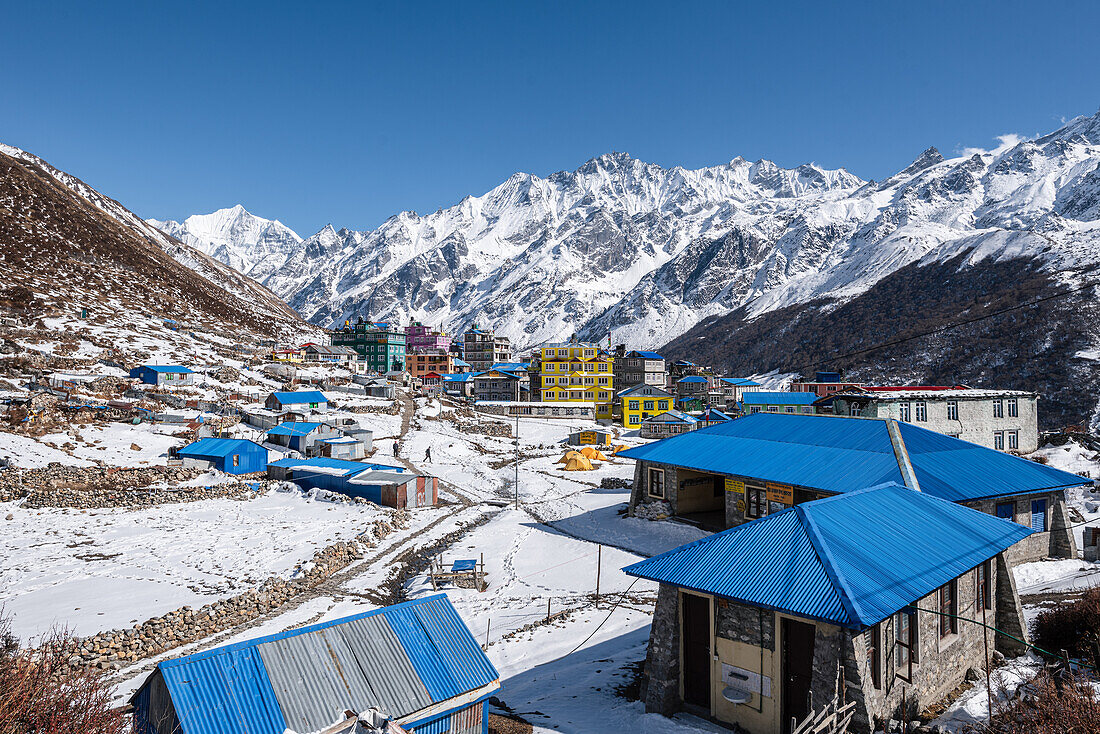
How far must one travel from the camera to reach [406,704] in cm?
1005

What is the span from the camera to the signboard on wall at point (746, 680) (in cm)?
1150

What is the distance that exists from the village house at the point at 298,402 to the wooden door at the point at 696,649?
2018 inches

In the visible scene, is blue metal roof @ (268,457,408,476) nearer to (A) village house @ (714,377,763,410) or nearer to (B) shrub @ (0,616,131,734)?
(B) shrub @ (0,616,131,734)

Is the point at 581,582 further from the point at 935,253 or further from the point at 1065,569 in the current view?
the point at 935,253

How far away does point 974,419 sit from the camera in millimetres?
45875

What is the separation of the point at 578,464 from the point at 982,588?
3664cm

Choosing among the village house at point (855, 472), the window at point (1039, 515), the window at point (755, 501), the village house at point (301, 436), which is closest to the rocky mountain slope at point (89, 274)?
the village house at point (301, 436)

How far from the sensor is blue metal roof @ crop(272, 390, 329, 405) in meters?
59.2

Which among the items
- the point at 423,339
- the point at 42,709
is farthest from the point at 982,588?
the point at 423,339

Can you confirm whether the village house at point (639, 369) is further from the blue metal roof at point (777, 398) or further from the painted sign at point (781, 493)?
the painted sign at point (781, 493)

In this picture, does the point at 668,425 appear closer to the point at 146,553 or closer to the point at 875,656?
the point at 146,553

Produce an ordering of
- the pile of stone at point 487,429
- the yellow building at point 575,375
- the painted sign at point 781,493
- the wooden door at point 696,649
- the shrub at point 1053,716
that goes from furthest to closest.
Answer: the yellow building at point 575,375, the pile of stone at point 487,429, the painted sign at point 781,493, the wooden door at point 696,649, the shrub at point 1053,716

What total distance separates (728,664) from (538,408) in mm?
77528

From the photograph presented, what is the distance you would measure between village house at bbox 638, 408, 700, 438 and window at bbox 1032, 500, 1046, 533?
45.1 meters
